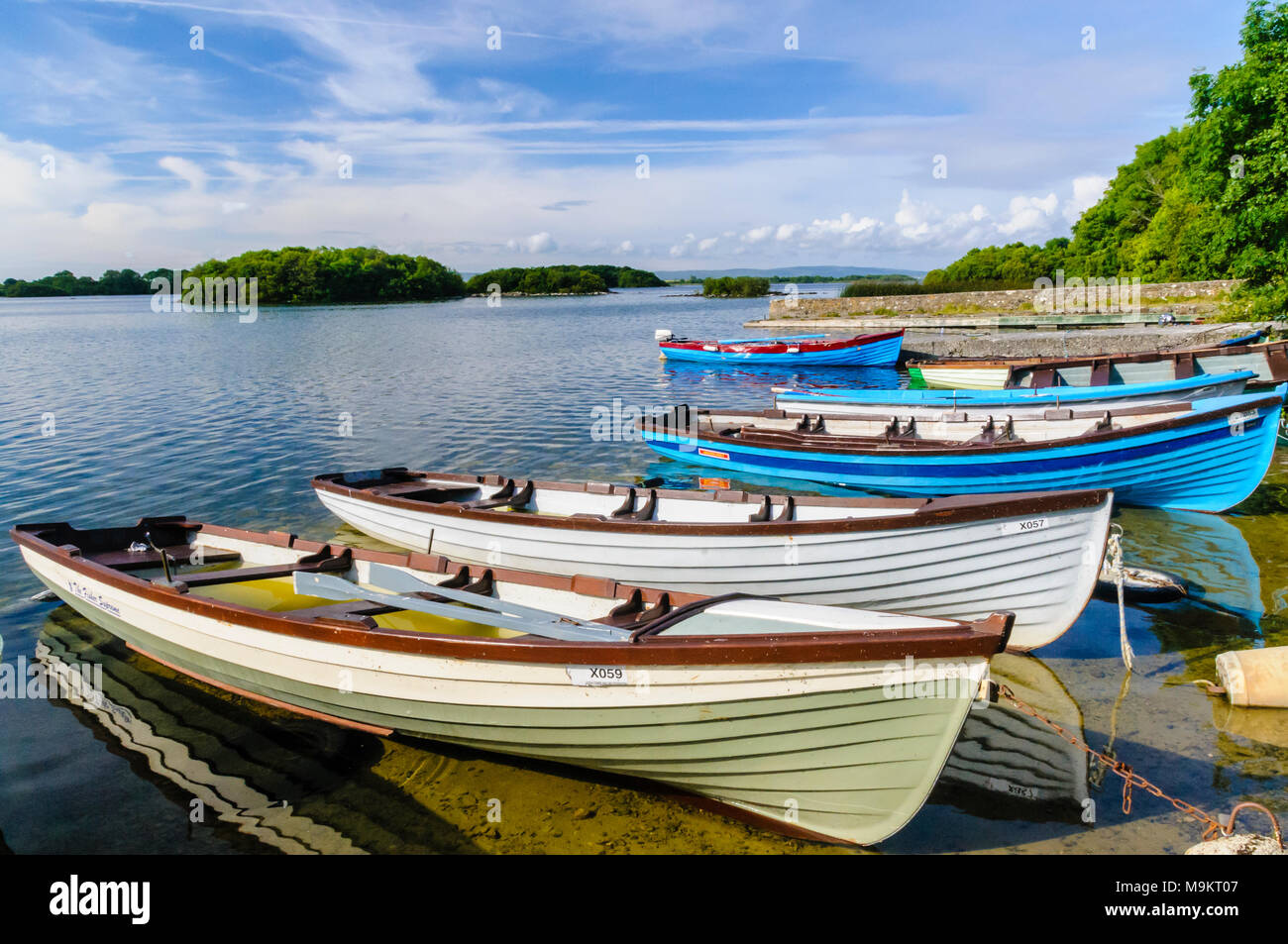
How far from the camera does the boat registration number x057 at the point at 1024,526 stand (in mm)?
6973

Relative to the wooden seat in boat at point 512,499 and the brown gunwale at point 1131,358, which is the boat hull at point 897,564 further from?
the brown gunwale at point 1131,358

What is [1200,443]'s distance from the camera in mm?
11688

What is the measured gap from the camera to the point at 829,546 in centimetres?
771

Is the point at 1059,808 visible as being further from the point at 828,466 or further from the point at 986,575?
the point at 828,466

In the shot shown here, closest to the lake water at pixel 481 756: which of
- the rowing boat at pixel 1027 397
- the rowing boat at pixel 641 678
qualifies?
the rowing boat at pixel 641 678

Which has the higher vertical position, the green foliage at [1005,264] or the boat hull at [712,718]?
the green foliage at [1005,264]

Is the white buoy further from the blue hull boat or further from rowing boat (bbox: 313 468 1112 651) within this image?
the blue hull boat

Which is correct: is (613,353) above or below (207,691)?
above

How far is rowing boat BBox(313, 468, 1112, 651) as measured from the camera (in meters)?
7.08

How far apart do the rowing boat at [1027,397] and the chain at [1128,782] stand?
9.49 meters

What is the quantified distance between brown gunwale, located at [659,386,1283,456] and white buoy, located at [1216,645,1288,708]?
5.70 meters

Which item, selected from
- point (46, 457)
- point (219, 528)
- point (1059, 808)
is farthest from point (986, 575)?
point (46, 457)
